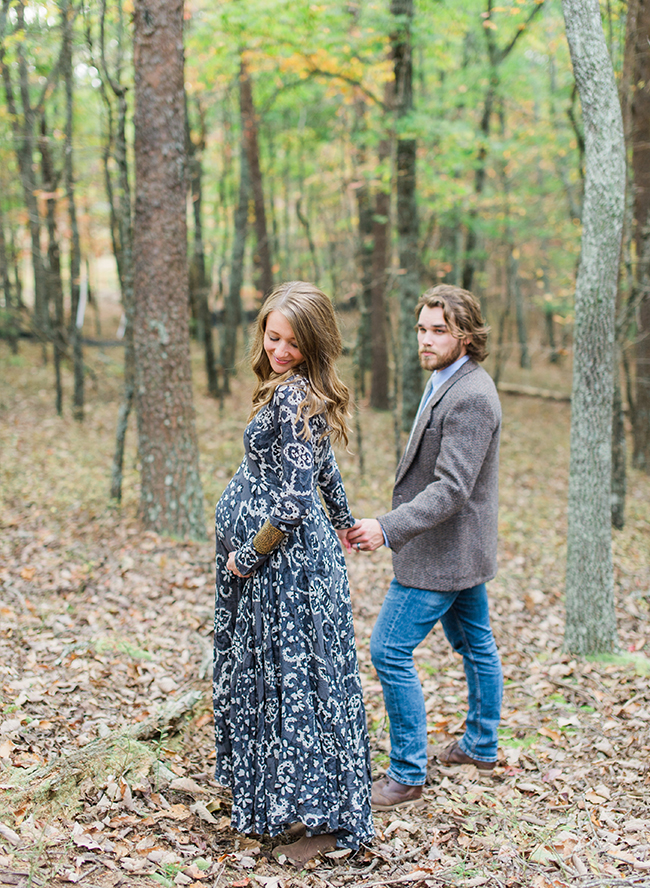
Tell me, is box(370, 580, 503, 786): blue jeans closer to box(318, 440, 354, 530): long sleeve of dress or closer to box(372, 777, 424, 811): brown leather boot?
box(372, 777, 424, 811): brown leather boot

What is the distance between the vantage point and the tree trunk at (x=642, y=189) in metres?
7.43

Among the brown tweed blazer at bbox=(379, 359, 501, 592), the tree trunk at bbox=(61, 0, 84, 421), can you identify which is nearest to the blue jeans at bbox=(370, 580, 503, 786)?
the brown tweed blazer at bbox=(379, 359, 501, 592)

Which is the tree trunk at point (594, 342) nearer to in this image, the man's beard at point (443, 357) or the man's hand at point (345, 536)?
the man's beard at point (443, 357)

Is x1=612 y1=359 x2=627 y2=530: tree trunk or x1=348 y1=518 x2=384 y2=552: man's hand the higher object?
x1=348 y1=518 x2=384 y2=552: man's hand

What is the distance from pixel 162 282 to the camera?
20.4ft

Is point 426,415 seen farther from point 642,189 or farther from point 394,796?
point 642,189

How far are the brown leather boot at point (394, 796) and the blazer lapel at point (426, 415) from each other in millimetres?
1519

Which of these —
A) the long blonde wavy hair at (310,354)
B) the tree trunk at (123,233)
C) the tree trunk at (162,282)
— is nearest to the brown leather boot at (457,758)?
the long blonde wavy hair at (310,354)

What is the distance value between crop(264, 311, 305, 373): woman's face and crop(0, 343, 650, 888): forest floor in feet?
6.61

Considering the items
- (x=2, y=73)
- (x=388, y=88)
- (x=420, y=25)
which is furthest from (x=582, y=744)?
(x=2, y=73)

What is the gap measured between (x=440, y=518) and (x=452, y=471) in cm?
21

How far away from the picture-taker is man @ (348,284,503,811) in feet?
9.91

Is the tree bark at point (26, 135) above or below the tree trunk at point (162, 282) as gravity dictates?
above

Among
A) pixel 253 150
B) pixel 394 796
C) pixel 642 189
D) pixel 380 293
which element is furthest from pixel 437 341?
pixel 380 293
